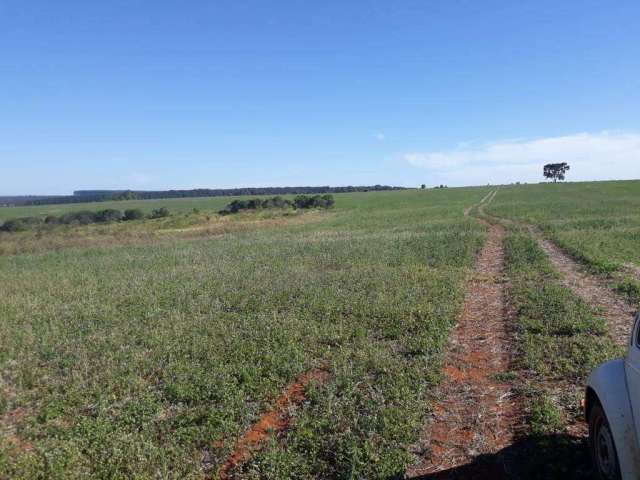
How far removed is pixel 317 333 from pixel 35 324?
23.4ft

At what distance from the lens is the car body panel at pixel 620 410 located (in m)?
3.12

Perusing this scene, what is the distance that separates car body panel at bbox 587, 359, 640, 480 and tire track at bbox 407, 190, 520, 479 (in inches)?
48.3

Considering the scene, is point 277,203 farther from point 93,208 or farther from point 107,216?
point 93,208

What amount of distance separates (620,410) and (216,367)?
540cm

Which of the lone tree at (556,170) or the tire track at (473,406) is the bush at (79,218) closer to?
the tire track at (473,406)

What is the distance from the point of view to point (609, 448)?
355cm

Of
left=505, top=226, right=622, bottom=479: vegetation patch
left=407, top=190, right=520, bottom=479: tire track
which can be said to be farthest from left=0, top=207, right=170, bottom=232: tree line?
left=505, top=226, right=622, bottom=479: vegetation patch

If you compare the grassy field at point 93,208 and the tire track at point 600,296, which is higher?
the grassy field at point 93,208

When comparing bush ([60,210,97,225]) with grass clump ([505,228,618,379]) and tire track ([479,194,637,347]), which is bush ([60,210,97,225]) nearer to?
tire track ([479,194,637,347])

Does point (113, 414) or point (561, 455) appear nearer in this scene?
point (561, 455)

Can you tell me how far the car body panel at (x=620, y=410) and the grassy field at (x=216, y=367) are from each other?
197cm

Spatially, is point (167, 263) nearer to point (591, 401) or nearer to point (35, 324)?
point (35, 324)

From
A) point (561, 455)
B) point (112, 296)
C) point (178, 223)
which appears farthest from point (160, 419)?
point (178, 223)

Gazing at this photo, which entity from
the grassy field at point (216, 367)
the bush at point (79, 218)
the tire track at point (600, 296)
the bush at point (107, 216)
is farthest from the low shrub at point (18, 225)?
the tire track at point (600, 296)
